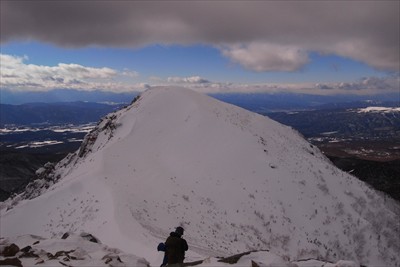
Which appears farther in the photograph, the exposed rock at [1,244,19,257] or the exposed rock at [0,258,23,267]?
the exposed rock at [1,244,19,257]

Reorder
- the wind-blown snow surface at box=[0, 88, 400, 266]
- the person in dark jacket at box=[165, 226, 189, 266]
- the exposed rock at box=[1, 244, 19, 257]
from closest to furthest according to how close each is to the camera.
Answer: the exposed rock at box=[1, 244, 19, 257]
the person in dark jacket at box=[165, 226, 189, 266]
the wind-blown snow surface at box=[0, 88, 400, 266]

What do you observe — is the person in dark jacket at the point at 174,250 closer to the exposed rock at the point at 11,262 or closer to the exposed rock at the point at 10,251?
the exposed rock at the point at 11,262

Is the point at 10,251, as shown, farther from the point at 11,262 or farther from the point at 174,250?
the point at 174,250

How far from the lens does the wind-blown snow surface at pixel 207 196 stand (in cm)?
2978

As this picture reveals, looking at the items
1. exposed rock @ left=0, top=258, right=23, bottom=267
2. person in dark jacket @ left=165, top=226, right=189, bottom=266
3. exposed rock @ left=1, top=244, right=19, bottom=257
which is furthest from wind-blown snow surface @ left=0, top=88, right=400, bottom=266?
exposed rock @ left=0, top=258, right=23, bottom=267

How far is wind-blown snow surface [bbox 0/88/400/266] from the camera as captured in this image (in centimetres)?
2978

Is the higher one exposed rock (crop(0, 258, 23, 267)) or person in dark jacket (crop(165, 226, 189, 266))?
exposed rock (crop(0, 258, 23, 267))

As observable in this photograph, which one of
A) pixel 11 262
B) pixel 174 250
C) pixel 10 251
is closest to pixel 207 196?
pixel 174 250

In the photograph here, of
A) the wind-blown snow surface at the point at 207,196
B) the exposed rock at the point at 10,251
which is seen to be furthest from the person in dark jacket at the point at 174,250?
the exposed rock at the point at 10,251

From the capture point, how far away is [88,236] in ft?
65.5

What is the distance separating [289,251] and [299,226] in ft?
14.6

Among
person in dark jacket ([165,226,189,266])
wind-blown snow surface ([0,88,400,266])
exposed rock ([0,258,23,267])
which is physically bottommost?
wind-blown snow surface ([0,88,400,266])

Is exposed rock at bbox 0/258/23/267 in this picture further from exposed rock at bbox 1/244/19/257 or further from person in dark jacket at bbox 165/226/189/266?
person in dark jacket at bbox 165/226/189/266

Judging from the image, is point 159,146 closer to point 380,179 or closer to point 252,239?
point 252,239
